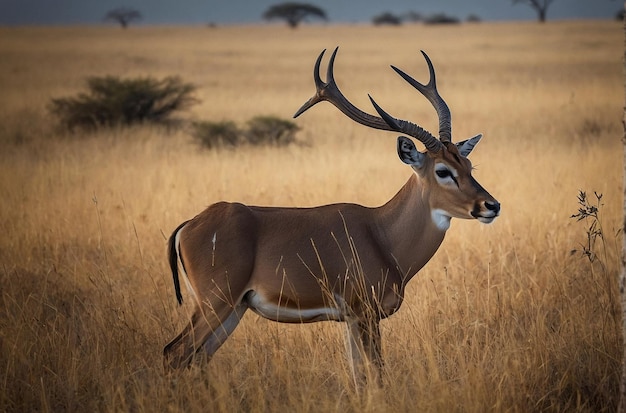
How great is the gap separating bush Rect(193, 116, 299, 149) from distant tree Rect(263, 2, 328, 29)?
2617 inches

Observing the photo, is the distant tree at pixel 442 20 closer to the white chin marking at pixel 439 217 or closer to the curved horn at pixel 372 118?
the curved horn at pixel 372 118

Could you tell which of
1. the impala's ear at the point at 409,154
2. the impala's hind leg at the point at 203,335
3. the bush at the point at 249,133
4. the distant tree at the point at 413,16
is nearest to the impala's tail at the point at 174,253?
the impala's hind leg at the point at 203,335

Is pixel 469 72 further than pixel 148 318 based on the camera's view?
Yes

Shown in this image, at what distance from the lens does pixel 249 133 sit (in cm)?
1625

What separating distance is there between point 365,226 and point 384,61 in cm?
3342

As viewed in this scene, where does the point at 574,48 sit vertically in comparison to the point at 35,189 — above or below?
above

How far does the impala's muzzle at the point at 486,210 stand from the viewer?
523 cm

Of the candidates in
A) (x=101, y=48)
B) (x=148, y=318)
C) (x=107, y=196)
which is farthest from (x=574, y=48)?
(x=148, y=318)

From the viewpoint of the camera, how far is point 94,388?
5.13 metres

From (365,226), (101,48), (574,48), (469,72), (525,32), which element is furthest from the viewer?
(525,32)

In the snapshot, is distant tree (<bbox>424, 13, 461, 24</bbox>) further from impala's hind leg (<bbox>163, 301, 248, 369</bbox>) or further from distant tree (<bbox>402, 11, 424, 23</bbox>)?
impala's hind leg (<bbox>163, 301, 248, 369</bbox>)

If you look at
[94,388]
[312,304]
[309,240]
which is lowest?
[94,388]

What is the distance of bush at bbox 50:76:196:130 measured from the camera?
59.1 ft

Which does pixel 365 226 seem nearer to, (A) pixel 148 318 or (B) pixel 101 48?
(A) pixel 148 318
